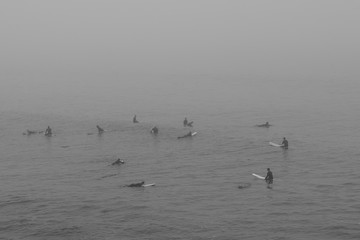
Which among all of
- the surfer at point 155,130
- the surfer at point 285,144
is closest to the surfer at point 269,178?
the surfer at point 285,144

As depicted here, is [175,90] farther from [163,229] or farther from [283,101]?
[163,229]

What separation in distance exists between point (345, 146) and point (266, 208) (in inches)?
1135

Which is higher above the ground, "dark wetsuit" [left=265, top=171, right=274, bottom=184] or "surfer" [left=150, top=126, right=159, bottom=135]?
"surfer" [left=150, top=126, right=159, bottom=135]

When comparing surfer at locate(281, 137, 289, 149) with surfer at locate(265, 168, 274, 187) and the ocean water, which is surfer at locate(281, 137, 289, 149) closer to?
the ocean water

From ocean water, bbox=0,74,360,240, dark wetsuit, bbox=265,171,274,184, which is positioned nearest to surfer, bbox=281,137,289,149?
ocean water, bbox=0,74,360,240

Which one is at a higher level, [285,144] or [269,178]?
[285,144]

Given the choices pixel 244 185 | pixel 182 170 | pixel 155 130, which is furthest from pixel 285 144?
pixel 155 130

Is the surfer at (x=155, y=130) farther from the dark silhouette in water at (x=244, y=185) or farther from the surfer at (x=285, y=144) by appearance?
the dark silhouette in water at (x=244, y=185)

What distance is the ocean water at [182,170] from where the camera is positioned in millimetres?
41875

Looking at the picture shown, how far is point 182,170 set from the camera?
195 ft

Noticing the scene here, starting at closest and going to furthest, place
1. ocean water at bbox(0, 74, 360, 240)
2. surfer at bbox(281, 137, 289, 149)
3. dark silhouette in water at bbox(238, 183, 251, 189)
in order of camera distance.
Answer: ocean water at bbox(0, 74, 360, 240) → dark silhouette in water at bbox(238, 183, 251, 189) → surfer at bbox(281, 137, 289, 149)

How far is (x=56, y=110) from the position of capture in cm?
10994

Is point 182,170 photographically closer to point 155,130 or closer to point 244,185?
point 244,185

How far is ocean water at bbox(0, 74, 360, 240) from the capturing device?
41875 millimetres
